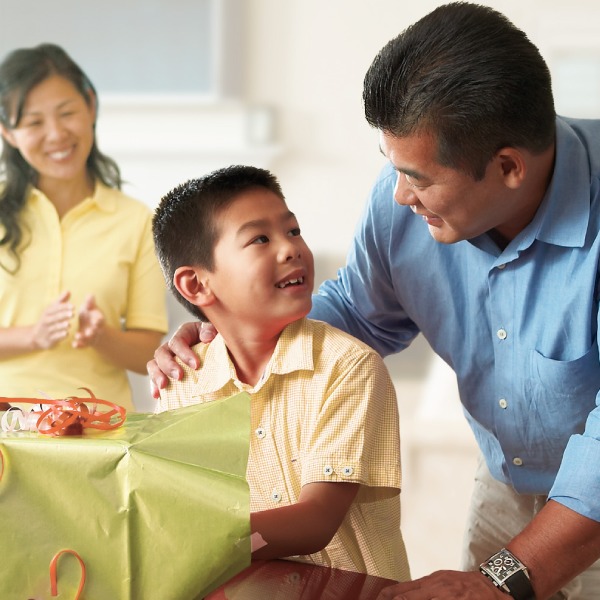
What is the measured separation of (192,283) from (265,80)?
3.55 meters

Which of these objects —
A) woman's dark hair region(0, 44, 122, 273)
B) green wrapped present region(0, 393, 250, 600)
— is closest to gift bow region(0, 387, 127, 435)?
green wrapped present region(0, 393, 250, 600)

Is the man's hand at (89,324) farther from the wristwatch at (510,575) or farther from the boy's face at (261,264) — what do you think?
the wristwatch at (510,575)

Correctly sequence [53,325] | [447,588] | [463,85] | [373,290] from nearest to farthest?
[447,588]
[463,85]
[373,290]
[53,325]

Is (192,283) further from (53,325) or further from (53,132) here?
(53,132)

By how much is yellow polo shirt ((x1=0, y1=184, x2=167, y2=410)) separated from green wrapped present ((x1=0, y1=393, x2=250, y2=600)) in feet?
4.41

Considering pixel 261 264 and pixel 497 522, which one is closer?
pixel 261 264

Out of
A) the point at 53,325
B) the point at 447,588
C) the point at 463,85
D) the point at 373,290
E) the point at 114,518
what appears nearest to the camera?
the point at 114,518

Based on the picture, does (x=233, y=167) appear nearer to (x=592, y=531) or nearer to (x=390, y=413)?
(x=390, y=413)

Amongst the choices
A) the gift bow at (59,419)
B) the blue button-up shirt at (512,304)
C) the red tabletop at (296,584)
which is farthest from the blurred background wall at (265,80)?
the gift bow at (59,419)

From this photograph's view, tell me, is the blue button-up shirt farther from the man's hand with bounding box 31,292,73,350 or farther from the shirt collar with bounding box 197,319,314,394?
the man's hand with bounding box 31,292,73,350

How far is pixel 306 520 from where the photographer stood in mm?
1000

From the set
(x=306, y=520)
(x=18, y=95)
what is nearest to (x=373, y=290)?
(x=306, y=520)

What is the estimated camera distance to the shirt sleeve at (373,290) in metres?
1.45

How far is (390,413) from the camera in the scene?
1.16 meters
